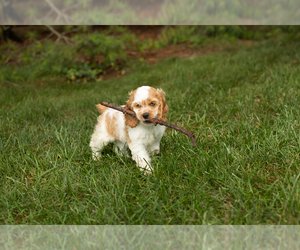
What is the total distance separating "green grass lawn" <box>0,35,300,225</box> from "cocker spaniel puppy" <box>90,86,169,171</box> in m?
0.17

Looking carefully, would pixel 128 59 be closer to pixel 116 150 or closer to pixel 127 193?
pixel 116 150

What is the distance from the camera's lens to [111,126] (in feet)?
11.5

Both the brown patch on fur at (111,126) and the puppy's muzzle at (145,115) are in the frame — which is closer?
the puppy's muzzle at (145,115)

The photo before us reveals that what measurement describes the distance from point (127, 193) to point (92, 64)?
6237 millimetres

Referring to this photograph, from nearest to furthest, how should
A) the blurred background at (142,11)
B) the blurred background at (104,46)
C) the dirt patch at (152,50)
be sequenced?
the blurred background at (104,46)
the blurred background at (142,11)
the dirt patch at (152,50)

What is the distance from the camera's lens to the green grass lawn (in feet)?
7.97

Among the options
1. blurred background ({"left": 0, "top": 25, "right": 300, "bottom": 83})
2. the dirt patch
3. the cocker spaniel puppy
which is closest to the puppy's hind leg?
the cocker spaniel puppy

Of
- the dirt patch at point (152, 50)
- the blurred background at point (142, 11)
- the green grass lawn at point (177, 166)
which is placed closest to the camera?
the green grass lawn at point (177, 166)

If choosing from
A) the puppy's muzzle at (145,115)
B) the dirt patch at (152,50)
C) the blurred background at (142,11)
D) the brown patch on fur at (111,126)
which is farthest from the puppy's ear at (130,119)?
the blurred background at (142,11)

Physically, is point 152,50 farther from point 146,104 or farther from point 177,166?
point 177,166

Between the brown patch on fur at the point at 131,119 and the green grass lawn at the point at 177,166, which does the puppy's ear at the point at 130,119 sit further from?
the green grass lawn at the point at 177,166

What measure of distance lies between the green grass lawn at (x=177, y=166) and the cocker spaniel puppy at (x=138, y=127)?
172 millimetres

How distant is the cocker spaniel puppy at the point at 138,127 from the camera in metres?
2.93

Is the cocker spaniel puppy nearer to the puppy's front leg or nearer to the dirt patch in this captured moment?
the puppy's front leg
